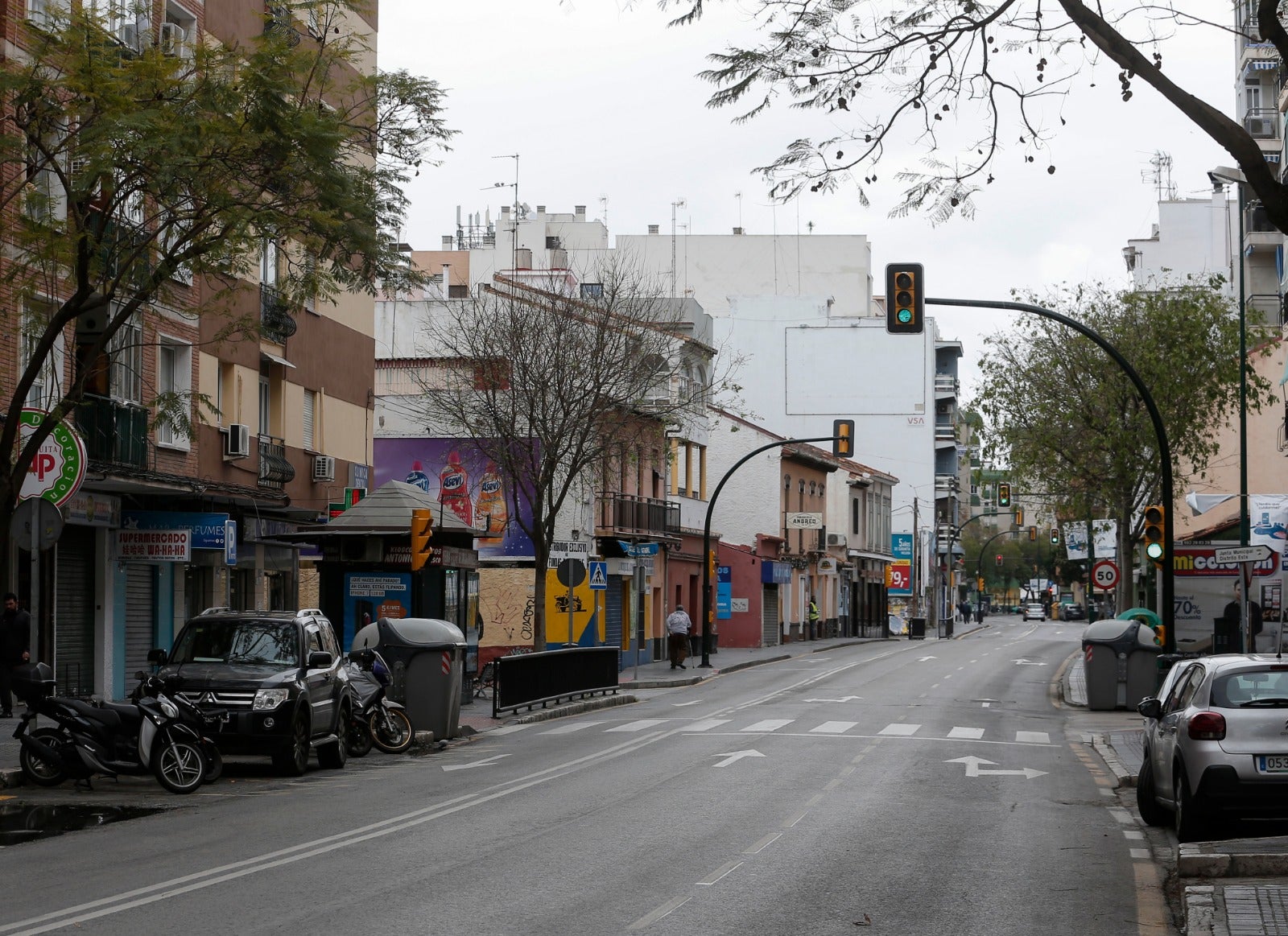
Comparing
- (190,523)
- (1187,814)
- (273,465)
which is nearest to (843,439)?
(273,465)

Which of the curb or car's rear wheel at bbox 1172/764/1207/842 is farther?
the curb

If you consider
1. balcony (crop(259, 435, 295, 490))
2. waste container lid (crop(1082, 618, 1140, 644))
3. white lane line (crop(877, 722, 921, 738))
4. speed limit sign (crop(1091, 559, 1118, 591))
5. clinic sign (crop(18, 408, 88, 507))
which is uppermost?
balcony (crop(259, 435, 295, 490))

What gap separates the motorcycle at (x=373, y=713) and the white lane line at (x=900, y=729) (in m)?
7.38

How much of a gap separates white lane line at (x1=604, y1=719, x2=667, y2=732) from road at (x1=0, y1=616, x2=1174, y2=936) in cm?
194

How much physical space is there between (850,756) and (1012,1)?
35.5ft

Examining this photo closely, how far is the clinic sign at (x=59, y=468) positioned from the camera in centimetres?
1812

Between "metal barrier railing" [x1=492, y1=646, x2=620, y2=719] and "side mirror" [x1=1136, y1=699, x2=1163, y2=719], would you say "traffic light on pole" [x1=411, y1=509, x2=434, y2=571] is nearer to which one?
"metal barrier railing" [x1=492, y1=646, x2=620, y2=719]

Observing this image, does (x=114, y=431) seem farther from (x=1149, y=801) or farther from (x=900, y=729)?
(x=1149, y=801)

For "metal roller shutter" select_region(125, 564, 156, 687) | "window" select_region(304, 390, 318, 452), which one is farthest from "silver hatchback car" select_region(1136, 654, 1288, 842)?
"window" select_region(304, 390, 318, 452)

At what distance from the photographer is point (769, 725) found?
25.9 m

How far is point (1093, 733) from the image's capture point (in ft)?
84.3

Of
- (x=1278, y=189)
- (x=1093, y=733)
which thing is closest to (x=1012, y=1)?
(x=1278, y=189)

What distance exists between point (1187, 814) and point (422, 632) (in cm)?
1275

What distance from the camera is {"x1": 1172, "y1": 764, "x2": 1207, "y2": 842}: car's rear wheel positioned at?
12.2 m
